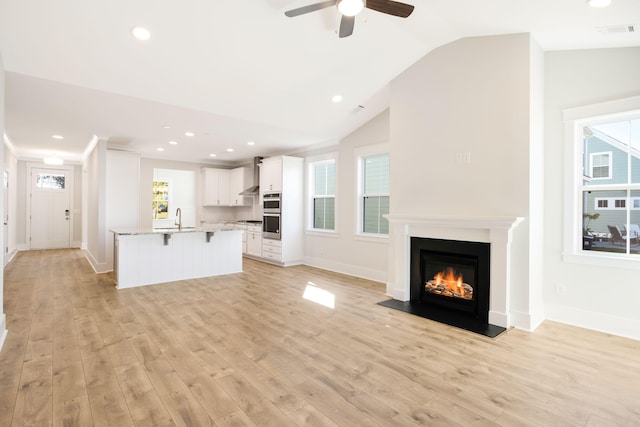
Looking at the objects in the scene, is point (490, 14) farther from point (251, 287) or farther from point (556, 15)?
point (251, 287)

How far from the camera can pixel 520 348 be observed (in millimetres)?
2893

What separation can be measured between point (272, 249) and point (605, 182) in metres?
5.63

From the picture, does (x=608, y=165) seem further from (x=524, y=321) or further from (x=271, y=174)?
(x=271, y=174)

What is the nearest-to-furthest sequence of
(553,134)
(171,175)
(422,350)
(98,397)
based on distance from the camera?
(98,397) < (422,350) < (553,134) < (171,175)

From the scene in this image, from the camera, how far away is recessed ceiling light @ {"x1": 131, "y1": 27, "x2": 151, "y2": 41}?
2.89 m

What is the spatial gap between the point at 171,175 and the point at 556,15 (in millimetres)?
9821

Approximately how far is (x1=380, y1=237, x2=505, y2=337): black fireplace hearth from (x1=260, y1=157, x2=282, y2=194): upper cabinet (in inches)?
143

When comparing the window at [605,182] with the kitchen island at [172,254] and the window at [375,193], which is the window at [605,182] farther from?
the kitchen island at [172,254]

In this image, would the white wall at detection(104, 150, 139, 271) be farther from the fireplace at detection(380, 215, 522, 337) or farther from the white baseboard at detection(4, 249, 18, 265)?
the fireplace at detection(380, 215, 522, 337)

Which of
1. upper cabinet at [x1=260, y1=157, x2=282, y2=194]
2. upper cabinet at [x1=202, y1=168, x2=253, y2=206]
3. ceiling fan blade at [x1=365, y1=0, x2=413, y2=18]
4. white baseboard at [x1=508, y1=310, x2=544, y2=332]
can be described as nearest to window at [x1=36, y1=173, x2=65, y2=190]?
upper cabinet at [x1=202, y1=168, x2=253, y2=206]

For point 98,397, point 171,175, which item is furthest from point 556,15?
point 171,175

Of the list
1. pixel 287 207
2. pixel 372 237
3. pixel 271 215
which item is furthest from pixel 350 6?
pixel 271 215

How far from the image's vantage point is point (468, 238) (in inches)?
145

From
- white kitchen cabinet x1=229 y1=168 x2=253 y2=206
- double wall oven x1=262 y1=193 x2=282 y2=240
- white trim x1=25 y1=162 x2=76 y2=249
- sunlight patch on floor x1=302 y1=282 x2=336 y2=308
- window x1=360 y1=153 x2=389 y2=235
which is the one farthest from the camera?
white trim x1=25 y1=162 x2=76 y2=249
